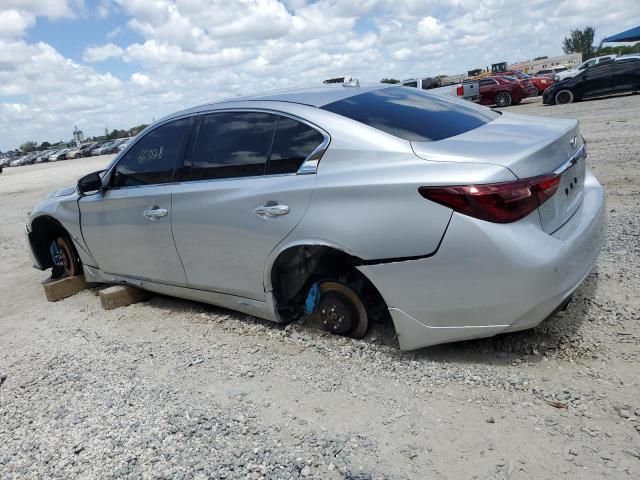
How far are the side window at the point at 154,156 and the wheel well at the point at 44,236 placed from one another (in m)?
1.31

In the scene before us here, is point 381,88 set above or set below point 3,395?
above

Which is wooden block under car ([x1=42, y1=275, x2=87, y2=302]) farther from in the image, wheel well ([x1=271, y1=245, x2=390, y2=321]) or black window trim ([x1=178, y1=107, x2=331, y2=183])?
wheel well ([x1=271, y1=245, x2=390, y2=321])

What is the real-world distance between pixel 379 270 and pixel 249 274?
3.41 feet

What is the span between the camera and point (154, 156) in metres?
4.38

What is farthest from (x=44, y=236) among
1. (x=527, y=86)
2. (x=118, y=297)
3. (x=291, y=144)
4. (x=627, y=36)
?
(x=627, y=36)

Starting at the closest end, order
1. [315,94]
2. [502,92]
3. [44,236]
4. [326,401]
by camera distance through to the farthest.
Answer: [326,401] < [315,94] < [44,236] < [502,92]

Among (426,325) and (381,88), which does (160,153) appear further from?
(426,325)

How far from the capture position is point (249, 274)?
12.2 feet

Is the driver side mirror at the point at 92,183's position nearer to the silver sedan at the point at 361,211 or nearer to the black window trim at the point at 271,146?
the silver sedan at the point at 361,211

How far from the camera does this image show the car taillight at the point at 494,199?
2.70 metres

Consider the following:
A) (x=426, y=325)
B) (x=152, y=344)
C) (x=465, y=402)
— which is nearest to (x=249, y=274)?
(x=152, y=344)

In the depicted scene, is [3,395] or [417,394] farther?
[3,395]

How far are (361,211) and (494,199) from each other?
2.31 ft

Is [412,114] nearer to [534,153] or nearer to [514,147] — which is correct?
[514,147]
